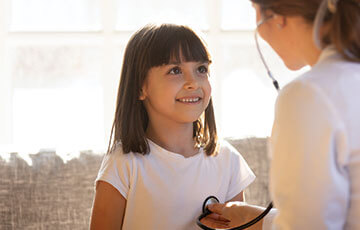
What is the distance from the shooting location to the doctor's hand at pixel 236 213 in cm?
154

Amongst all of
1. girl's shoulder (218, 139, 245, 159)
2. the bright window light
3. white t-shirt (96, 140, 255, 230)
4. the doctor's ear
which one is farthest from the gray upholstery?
the doctor's ear

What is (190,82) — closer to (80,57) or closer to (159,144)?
(159,144)

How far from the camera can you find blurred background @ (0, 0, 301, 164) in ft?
8.44

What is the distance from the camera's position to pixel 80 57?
2600 mm

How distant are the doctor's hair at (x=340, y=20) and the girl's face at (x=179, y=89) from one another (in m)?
0.67

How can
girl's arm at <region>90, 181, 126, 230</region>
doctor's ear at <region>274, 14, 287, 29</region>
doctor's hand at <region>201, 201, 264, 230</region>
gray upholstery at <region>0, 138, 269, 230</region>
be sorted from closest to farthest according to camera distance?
doctor's ear at <region>274, 14, 287, 29</region> → doctor's hand at <region>201, 201, 264, 230</region> → girl's arm at <region>90, 181, 126, 230</region> → gray upholstery at <region>0, 138, 269, 230</region>

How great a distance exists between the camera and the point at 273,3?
1.06 meters

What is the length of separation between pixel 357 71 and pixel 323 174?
0.61 ft

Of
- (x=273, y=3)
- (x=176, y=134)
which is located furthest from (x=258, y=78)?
(x=273, y=3)

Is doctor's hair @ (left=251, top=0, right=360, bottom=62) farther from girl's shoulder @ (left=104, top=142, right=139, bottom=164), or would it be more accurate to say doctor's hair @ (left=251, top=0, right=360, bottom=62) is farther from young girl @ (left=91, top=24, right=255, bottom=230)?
girl's shoulder @ (left=104, top=142, right=139, bottom=164)

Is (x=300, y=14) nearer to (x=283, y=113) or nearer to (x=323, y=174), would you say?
(x=283, y=113)

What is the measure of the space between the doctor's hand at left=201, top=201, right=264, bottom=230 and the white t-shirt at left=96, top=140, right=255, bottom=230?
94mm

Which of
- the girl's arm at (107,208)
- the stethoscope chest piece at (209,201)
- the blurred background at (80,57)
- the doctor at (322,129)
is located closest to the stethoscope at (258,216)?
the stethoscope chest piece at (209,201)

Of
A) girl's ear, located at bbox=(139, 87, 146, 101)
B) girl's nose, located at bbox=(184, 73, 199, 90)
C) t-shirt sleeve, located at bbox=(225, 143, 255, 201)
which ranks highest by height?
girl's nose, located at bbox=(184, 73, 199, 90)
